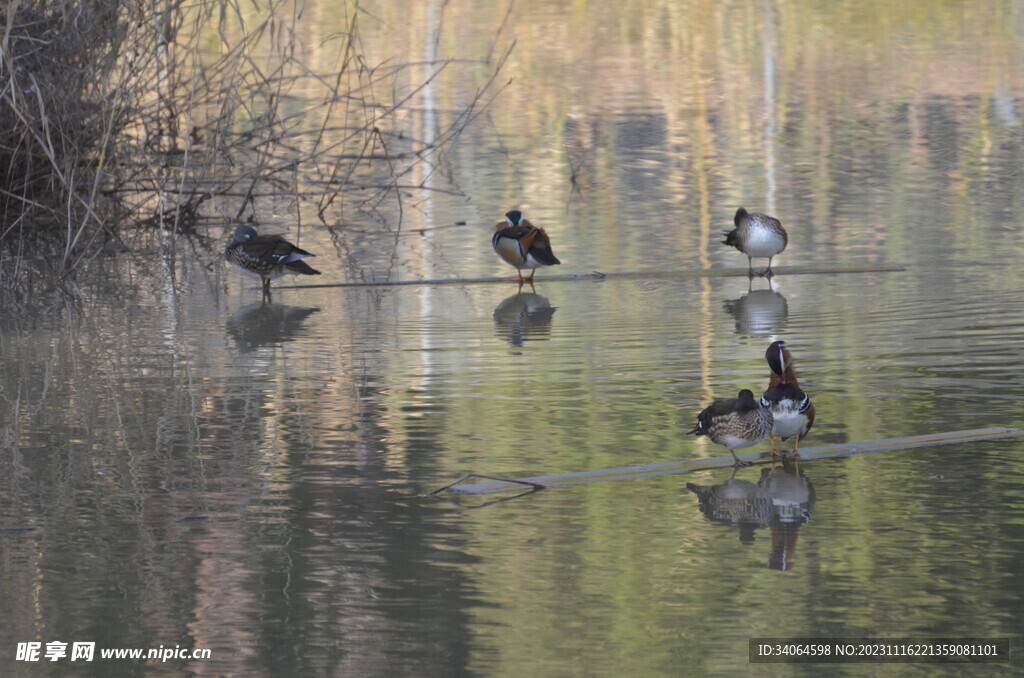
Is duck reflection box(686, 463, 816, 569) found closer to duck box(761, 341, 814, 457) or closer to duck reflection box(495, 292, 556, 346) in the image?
duck box(761, 341, 814, 457)

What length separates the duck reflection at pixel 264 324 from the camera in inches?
422

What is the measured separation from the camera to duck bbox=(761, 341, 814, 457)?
7.17 m

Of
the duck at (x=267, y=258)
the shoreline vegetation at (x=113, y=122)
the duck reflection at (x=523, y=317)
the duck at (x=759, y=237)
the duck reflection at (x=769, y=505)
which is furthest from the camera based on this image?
the shoreline vegetation at (x=113, y=122)

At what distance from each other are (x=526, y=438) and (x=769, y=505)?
145 cm

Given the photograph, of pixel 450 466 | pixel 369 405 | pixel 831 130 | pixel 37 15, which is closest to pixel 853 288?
pixel 369 405

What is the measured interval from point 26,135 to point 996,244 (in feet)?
24.2

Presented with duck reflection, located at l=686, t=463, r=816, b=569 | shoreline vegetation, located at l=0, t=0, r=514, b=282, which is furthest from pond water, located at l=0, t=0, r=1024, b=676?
shoreline vegetation, located at l=0, t=0, r=514, b=282

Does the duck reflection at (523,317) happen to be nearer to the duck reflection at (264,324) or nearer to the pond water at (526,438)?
the pond water at (526,438)

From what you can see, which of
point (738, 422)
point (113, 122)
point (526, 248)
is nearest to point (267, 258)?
point (113, 122)

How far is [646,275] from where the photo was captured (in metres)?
12.6

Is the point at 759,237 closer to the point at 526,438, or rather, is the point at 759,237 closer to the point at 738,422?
the point at 526,438

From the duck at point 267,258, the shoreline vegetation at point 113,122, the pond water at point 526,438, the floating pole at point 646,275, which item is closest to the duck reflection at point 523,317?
the pond water at point 526,438

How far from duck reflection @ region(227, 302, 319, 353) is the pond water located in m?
0.04

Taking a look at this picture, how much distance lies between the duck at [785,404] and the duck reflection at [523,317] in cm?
318
